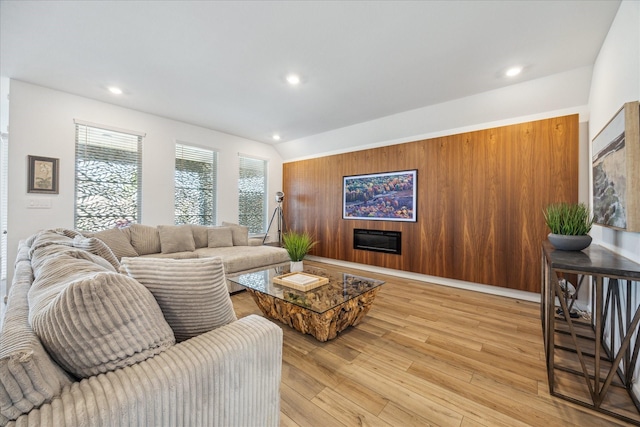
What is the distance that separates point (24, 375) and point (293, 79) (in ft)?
10.1

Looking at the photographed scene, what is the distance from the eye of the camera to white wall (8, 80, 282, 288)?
298 centimetres

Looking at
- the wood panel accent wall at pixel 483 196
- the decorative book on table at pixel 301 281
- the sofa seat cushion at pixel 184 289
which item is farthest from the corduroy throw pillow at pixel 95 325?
the wood panel accent wall at pixel 483 196

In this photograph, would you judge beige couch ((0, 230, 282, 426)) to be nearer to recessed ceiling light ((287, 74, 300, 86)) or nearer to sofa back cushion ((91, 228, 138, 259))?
sofa back cushion ((91, 228, 138, 259))

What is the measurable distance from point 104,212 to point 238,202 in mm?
2179

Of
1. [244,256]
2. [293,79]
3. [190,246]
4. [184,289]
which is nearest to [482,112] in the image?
[293,79]

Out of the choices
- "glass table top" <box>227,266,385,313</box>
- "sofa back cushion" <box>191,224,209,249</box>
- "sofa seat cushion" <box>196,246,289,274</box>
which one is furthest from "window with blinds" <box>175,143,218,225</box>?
"glass table top" <box>227,266,385,313</box>

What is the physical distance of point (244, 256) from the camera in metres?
3.51

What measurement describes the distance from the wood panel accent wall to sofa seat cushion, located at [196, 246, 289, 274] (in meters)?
1.66

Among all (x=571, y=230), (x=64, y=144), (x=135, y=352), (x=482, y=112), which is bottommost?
(x=135, y=352)

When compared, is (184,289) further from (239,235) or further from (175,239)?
(239,235)

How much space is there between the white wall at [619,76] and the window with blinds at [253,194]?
5269 mm

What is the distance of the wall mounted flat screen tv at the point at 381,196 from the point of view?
13.5 feet

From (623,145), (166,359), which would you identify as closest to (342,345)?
(166,359)

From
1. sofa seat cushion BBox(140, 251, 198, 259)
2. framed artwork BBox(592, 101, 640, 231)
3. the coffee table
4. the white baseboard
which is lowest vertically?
the white baseboard
